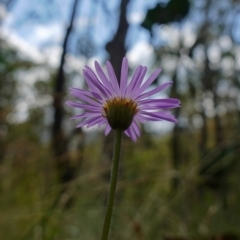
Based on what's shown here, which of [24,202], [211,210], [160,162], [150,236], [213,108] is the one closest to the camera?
[211,210]

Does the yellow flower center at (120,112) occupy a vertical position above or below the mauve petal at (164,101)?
below

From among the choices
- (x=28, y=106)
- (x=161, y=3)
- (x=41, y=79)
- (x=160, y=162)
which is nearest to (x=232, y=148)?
(x=161, y=3)

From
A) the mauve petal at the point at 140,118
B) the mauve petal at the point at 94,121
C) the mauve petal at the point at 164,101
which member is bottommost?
the mauve petal at the point at 94,121

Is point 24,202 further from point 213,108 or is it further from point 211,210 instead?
point 213,108

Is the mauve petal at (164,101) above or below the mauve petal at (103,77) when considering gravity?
below

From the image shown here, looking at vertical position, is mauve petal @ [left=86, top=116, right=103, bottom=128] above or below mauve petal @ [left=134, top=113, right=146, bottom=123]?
below

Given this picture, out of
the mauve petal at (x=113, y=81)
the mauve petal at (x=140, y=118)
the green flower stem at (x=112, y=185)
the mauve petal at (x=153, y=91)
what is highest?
the mauve petal at (x=113, y=81)
